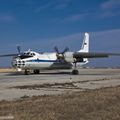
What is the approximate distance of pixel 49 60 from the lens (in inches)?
2056

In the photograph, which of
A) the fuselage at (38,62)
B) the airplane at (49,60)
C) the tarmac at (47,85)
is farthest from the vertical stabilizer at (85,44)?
the tarmac at (47,85)

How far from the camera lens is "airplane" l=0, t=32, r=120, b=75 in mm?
49312

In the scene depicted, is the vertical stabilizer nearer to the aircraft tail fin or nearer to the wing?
the aircraft tail fin

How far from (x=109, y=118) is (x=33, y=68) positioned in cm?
4116

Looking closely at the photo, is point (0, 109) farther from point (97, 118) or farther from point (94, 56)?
point (94, 56)

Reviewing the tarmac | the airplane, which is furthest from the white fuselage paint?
the tarmac

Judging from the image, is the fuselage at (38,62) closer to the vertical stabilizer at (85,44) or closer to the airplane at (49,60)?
the airplane at (49,60)

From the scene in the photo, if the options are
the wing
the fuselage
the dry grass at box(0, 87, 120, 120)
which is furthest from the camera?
the wing

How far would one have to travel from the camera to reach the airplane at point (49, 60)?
162ft

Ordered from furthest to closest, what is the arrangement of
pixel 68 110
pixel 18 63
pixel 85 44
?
pixel 85 44 < pixel 18 63 < pixel 68 110

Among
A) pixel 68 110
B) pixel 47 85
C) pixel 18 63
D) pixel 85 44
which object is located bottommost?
pixel 47 85

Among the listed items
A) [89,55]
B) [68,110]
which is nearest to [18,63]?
[89,55]

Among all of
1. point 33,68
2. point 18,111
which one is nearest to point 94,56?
point 33,68

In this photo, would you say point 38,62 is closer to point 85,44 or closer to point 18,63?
point 18,63
